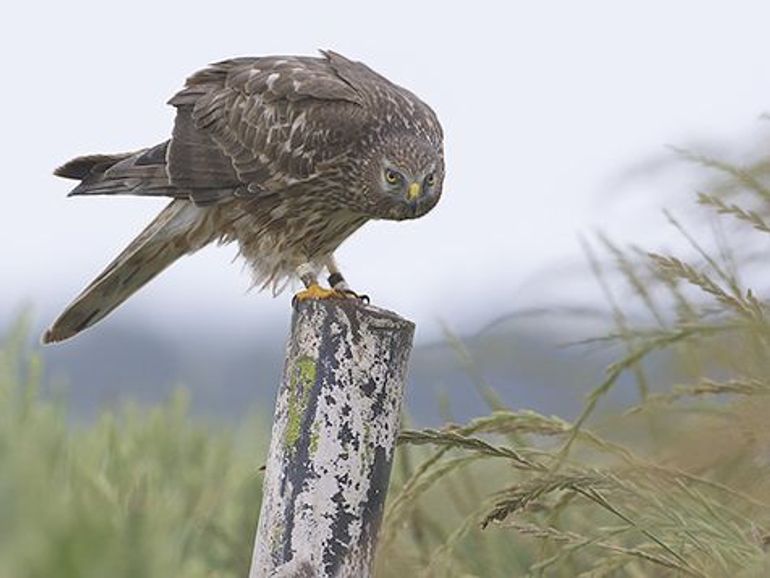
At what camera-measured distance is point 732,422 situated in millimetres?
2381

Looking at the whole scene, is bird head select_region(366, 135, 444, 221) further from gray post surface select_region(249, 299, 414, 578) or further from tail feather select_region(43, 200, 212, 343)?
gray post surface select_region(249, 299, 414, 578)

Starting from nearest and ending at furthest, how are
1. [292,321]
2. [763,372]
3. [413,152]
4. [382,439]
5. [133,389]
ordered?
[763,372] → [382,439] → [292,321] → [413,152] → [133,389]

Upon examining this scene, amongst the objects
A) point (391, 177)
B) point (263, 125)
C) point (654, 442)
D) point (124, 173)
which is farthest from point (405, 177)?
point (654, 442)

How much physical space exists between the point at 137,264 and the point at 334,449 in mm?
2657

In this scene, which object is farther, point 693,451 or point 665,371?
point 665,371

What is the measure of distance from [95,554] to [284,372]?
194 cm

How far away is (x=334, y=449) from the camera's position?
8.32ft

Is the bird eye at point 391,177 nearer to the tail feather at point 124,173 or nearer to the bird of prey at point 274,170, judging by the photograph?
the bird of prey at point 274,170

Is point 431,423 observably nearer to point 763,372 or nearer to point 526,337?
point 526,337

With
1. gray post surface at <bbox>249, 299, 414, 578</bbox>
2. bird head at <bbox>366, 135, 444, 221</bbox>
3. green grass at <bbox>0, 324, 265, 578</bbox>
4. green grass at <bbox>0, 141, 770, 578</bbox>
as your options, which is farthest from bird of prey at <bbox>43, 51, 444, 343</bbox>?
gray post surface at <bbox>249, 299, 414, 578</bbox>

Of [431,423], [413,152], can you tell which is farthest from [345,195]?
[431,423]

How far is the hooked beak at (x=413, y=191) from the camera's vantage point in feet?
14.5

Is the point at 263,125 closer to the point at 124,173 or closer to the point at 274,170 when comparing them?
the point at 274,170

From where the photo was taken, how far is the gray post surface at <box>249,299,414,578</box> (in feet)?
8.33
